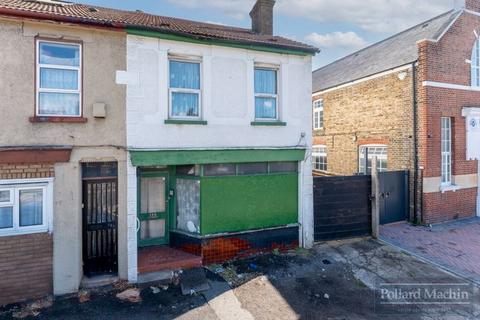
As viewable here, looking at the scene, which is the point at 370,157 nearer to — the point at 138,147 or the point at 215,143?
the point at 215,143

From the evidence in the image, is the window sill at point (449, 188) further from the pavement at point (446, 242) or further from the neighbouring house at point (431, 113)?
the pavement at point (446, 242)

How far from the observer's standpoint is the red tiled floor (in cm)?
743

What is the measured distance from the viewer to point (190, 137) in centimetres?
775

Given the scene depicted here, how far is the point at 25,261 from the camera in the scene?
6.30 metres

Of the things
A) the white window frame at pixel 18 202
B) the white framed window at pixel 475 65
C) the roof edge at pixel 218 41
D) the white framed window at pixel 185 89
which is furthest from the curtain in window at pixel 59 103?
the white framed window at pixel 475 65

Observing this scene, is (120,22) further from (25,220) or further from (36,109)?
(25,220)

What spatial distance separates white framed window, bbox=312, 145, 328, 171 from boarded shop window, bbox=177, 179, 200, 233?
11.6 metres

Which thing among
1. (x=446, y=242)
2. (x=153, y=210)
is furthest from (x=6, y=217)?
(x=446, y=242)

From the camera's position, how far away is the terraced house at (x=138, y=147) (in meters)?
6.36

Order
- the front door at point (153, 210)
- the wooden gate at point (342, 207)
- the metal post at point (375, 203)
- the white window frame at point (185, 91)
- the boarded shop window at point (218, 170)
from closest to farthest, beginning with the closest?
the white window frame at point (185, 91) < the boarded shop window at point (218, 170) < the front door at point (153, 210) < the wooden gate at point (342, 207) < the metal post at point (375, 203)

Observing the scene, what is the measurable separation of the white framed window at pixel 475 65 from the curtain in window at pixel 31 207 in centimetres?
1616

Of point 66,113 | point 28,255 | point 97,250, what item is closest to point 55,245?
point 28,255

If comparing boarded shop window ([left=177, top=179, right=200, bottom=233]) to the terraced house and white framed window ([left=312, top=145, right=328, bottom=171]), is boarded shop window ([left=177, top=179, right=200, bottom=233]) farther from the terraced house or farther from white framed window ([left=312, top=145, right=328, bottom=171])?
white framed window ([left=312, top=145, right=328, bottom=171])

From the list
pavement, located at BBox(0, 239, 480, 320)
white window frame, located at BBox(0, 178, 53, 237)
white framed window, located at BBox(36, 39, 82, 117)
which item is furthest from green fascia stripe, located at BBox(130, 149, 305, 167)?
pavement, located at BBox(0, 239, 480, 320)
